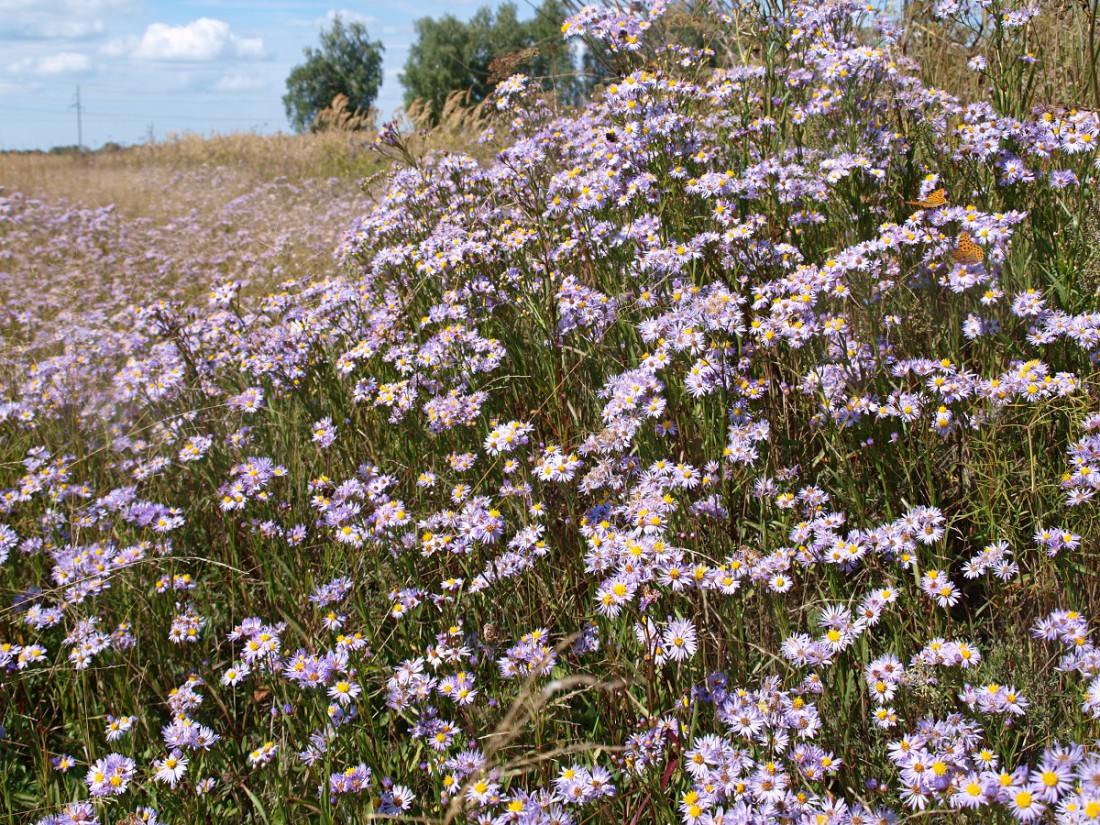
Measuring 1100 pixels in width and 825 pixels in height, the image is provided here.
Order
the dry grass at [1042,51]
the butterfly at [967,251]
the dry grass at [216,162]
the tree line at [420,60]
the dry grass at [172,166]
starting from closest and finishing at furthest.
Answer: the butterfly at [967,251]
the dry grass at [1042,51]
the dry grass at [216,162]
the dry grass at [172,166]
the tree line at [420,60]

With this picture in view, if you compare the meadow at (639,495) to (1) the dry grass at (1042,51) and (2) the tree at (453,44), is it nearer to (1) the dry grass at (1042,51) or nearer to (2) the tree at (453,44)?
(1) the dry grass at (1042,51)

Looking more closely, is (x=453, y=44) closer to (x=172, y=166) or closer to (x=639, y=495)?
(x=172, y=166)

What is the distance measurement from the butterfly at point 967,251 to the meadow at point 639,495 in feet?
0.06

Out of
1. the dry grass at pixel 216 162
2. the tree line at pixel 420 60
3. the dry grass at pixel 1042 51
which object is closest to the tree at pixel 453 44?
the tree line at pixel 420 60

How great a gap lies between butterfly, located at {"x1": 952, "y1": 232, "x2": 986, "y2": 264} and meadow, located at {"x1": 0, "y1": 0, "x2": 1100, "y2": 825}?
0.06 ft

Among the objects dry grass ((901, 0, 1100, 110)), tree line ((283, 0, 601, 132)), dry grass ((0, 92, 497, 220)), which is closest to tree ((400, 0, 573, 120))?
tree line ((283, 0, 601, 132))

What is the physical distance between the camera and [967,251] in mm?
2428

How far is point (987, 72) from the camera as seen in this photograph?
3459mm

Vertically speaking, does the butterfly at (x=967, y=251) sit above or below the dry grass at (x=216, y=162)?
below

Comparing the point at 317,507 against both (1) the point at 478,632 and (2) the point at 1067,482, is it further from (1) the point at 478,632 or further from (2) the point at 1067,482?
(2) the point at 1067,482

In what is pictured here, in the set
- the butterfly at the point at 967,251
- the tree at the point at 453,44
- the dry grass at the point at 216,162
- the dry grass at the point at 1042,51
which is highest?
the tree at the point at 453,44

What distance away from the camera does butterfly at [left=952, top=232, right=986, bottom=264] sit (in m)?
2.41

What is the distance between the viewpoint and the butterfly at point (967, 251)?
94.9 inches

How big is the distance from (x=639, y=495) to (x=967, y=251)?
1307 mm
